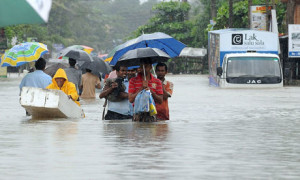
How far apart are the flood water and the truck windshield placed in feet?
46.1

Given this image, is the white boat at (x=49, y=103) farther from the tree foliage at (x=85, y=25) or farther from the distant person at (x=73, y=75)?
the tree foliage at (x=85, y=25)

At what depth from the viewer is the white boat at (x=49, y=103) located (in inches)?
667

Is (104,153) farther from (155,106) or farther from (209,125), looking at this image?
(209,125)

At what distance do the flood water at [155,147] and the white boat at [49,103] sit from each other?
0.22 m

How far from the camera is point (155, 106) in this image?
15336 millimetres

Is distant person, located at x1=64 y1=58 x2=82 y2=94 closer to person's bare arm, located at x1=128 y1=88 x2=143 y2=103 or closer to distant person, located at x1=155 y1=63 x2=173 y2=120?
distant person, located at x1=155 y1=63 x2=173 y2=120

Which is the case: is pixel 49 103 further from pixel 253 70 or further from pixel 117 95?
pixel 253 70

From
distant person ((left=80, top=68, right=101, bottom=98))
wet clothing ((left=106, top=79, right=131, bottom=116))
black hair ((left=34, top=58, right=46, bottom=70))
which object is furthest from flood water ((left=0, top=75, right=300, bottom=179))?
distant person ((left=80, top=68, right=101, bottom=98))

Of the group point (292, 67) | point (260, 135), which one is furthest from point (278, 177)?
point (292, 67)

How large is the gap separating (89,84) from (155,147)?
39.7ft

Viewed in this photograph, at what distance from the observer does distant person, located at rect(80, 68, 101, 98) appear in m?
23.8

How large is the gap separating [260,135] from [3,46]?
59.6 metres

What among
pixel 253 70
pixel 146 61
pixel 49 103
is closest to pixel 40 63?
pixel 49 103

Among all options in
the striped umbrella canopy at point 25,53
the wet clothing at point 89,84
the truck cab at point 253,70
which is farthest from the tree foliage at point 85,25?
A: the striped umbrella canopy at point 25,53
